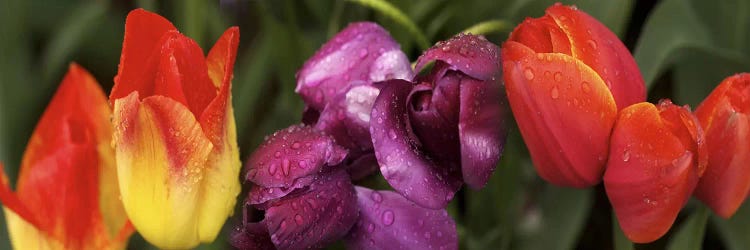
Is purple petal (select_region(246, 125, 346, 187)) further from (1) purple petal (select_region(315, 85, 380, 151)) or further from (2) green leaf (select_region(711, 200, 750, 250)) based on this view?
(2) green leaf (select_region(711, 200, 750, 250))

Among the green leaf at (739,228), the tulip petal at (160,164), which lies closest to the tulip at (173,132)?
the tulip petal at (160,164)

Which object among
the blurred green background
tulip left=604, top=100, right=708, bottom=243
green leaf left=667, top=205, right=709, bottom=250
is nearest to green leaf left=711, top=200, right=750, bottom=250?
the blurred green background

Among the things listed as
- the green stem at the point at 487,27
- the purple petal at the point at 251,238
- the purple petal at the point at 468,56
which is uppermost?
the purple petal at the point at 468,56

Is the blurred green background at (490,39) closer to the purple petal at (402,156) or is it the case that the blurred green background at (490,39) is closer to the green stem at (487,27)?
the green stem at (487,27)

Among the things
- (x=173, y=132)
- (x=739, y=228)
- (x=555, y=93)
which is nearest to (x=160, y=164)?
(x=173, y=132)

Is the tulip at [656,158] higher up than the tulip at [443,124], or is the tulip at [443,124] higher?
the tulip at [443,124]

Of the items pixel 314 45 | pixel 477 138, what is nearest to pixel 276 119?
pixel 314 45
